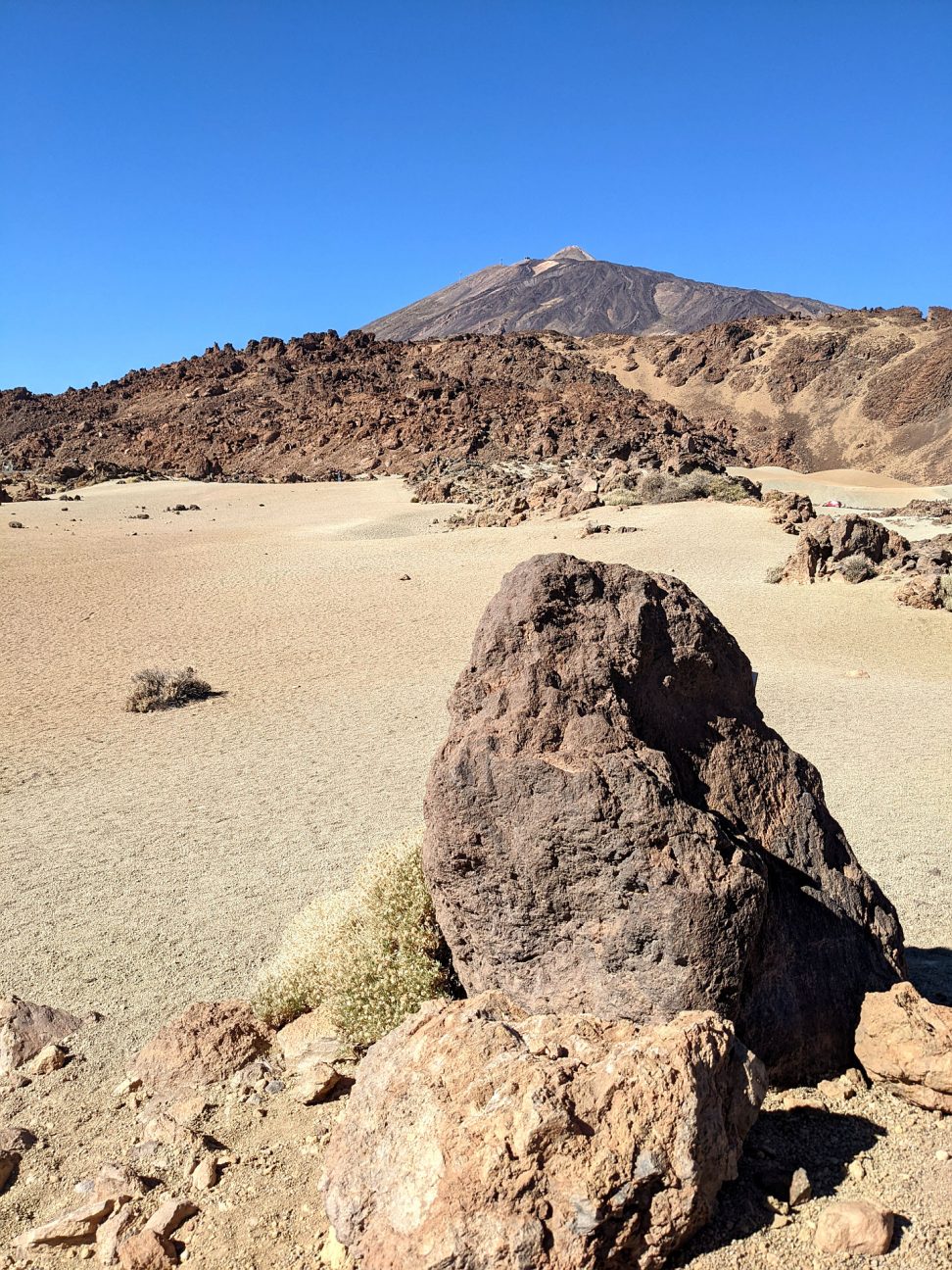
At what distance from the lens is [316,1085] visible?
3.50 meters

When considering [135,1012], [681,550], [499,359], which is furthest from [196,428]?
[135,1012]

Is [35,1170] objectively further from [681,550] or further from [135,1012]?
[681,550]

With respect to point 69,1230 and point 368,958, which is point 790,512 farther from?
point 69,1230

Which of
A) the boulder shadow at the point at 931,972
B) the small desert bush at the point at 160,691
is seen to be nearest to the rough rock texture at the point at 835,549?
the small desert bush at the point at 160,691

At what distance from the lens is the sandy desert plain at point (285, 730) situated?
5379 mm

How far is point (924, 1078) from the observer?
10.1ft

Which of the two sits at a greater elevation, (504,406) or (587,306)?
(587,306)

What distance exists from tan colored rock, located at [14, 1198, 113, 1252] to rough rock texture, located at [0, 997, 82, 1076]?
1407 millimetres

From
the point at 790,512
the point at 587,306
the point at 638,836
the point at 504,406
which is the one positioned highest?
the point at 587,306

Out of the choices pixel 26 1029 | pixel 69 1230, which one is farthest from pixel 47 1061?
pixel 69 1230

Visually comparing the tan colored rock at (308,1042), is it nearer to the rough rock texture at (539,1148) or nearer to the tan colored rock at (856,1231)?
the rough rock texture at (539,1148)

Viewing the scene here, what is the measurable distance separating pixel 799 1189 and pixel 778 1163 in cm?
19

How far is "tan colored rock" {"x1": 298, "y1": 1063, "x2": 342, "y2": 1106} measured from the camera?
3.50 meters

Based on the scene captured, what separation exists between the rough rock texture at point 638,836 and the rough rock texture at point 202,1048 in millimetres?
1029
